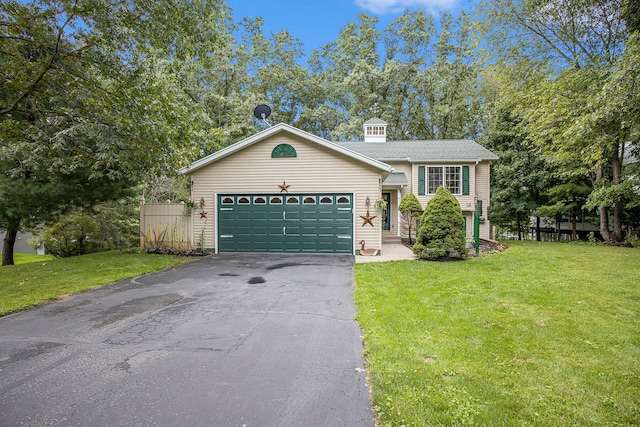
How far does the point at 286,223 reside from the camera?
40.3 ft

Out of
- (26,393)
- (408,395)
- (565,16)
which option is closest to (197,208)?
(26,393)

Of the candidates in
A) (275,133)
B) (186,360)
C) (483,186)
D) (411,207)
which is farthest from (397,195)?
(186,360)

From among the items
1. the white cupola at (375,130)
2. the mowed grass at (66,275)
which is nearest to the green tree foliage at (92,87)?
the mowed grass at (66,275)

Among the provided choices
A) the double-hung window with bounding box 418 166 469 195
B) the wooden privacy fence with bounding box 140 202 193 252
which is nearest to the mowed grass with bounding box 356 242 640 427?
the wooden privacy fence with bounding box 140 202 193 252

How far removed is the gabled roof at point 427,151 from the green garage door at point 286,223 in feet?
21.8

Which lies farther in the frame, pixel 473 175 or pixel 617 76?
pixel 473 175

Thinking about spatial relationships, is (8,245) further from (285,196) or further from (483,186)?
(483,186)

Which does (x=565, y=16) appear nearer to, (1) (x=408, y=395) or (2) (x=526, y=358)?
(2) (x=526, y=358)

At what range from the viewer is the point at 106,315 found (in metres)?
5.22

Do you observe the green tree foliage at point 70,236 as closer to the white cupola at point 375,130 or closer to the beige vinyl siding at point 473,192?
the beige vinyl siding at point 473,192

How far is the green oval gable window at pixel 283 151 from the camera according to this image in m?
12.3

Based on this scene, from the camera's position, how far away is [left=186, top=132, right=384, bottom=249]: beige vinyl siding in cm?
1202

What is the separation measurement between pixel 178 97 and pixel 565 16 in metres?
15.7

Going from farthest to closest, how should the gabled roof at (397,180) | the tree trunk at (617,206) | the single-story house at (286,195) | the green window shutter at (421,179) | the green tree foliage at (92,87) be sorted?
the green window shutter at (421,179), the gabled roof at (397,180), the tree trunk at (617,206), the single-story house at (286,195), the green tree foliage at (92,87)
